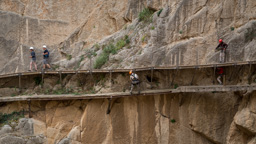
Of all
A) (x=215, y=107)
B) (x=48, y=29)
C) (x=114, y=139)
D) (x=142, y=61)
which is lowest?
(x=114, y=139)

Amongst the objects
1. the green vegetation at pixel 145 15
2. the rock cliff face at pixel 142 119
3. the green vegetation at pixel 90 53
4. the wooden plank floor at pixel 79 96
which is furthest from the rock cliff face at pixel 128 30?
the rock cliff face at pixel 142 119

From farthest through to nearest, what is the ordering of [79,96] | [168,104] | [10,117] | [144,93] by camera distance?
[10,117]
[168,104]
[79,96]
[144,93]

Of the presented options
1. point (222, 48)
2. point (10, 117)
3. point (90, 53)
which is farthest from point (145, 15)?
point (10, 117)

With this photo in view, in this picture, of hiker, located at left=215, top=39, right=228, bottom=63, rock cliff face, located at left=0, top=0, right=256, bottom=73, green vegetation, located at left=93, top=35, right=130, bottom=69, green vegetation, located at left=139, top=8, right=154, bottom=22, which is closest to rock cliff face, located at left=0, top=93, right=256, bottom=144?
hiker, located at left=215, top=39, right=228, bottom=63

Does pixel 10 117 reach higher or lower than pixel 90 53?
lower

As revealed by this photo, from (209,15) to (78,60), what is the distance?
801 cm

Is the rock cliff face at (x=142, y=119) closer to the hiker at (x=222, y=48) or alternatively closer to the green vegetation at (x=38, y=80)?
the green vegetation at (x=38, y=80)

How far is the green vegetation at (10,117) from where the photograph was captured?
60.3 feet

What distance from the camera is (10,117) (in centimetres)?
1864

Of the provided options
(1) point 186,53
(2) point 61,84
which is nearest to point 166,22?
(1) point 186,53

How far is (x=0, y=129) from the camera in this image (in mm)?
17922

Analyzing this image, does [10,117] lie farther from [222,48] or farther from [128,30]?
[222,48]

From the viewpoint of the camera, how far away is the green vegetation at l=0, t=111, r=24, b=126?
60.3 ft

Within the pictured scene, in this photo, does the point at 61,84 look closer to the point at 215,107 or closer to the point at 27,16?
→ the point at 27,16
